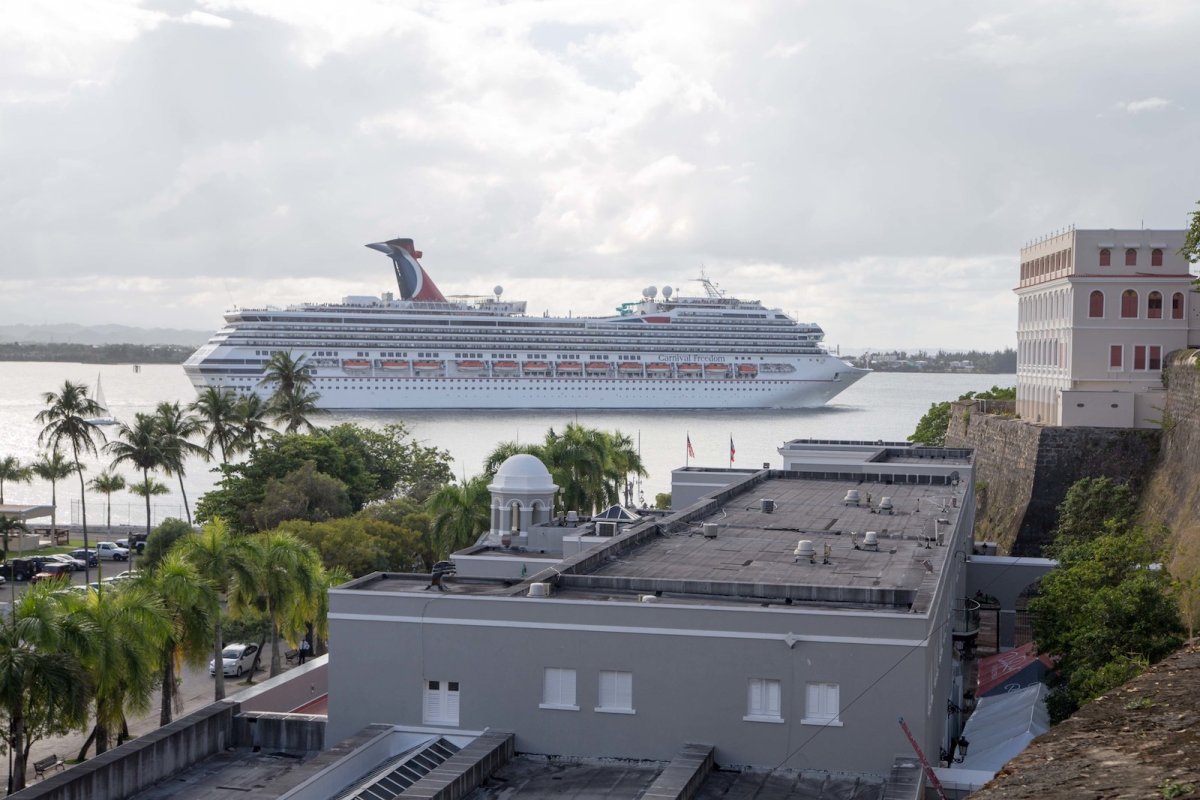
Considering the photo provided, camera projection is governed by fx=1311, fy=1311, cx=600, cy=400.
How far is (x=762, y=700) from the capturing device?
39.5 ft

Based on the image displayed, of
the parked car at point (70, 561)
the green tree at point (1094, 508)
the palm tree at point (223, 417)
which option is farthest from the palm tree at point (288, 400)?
the green tree at point (1094, 508)

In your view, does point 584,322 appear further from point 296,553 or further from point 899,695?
point 899,695

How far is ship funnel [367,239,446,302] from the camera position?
10406 centimetres

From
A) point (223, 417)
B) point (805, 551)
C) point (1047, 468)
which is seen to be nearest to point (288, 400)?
point (223, 417)

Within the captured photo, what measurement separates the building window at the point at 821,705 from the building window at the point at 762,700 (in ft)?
0.91

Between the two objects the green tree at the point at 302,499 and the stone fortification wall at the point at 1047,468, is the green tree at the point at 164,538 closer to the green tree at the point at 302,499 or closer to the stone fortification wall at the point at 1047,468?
the green tree at the point at 302,499

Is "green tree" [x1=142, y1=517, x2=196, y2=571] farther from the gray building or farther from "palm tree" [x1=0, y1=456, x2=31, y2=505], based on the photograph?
the gray building

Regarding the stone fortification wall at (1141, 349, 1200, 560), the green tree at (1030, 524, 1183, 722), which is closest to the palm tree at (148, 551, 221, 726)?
the green tree at (1030, 524, 1183, 722)

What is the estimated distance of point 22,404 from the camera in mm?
134000

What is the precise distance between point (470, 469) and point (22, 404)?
86.3 metres

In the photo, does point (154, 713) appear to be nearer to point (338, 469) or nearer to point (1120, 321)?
point (338, 469)

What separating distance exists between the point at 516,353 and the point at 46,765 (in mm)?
84078

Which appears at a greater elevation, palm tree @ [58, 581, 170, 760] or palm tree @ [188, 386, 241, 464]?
palm tree @ [188, 386, 241, 464]

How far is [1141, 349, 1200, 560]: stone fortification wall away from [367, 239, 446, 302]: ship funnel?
249ft
